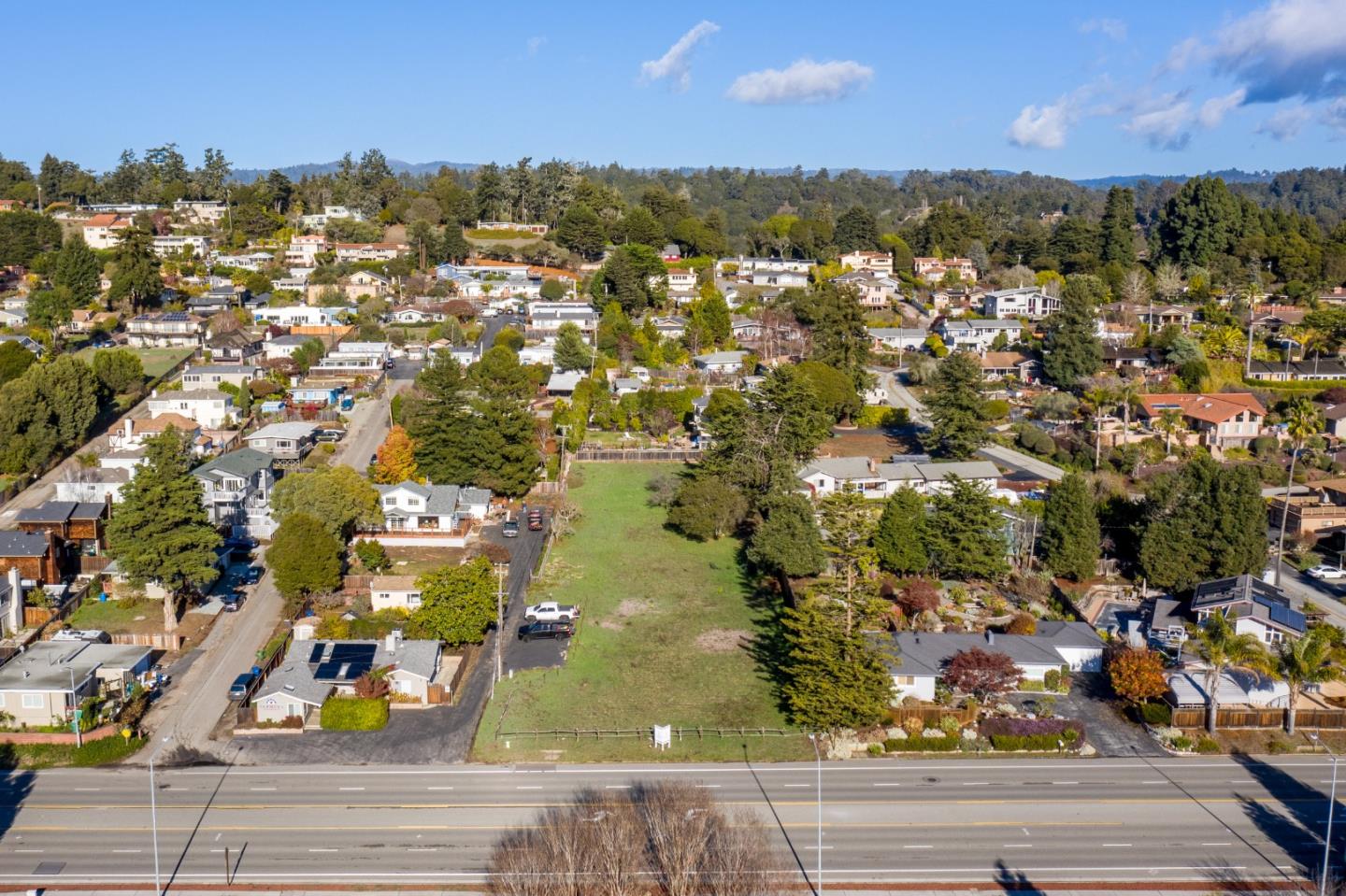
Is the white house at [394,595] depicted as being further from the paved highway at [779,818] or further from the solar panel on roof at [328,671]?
the paved highway at [779,818]

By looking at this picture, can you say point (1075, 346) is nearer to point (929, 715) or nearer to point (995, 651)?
point (995, 651)

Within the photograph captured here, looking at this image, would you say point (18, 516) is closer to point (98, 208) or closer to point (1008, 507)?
point (1008, 507)

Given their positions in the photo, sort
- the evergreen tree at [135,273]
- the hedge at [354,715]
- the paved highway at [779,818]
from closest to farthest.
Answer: the paved highway at [779,818] < the hedge at [354,715] < the evergreen tree at [135,273]

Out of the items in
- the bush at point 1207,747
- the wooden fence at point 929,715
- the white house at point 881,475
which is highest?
the white house at point 881,475

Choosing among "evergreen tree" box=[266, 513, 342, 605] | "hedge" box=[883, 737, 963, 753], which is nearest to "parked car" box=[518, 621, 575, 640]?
"evergreen tree" box=[266, 513, 342, 605]

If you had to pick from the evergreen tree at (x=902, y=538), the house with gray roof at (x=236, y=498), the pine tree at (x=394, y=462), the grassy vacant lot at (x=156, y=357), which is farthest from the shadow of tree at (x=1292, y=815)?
the grassy vacant lot at (x=156, y=357)

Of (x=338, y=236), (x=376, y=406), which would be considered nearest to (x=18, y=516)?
(x=376, y=406)
